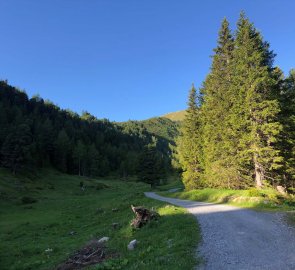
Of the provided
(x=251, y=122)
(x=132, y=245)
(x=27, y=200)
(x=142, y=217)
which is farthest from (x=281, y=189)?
(x=27, y=200)

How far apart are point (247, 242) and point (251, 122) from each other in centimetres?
2005

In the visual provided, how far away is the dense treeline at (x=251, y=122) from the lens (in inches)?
1145

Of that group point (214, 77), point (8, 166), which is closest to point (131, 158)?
point (8, 166)

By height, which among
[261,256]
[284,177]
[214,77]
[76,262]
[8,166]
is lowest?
[76,262]

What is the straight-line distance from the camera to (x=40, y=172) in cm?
9500

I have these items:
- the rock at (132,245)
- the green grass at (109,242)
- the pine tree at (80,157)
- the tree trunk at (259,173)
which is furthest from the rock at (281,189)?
the pine tree at (80,157)

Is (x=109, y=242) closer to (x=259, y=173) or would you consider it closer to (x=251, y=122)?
(x=259, y=173)

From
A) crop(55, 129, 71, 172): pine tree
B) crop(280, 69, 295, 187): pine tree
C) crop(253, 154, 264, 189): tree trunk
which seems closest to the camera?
crop(253, 154, 264, 189): tree trunk

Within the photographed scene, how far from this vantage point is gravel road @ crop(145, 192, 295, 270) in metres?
10.0

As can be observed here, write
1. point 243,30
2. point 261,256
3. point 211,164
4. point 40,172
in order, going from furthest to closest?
point 40,172, point 211,164, point 243,30, point 261,256

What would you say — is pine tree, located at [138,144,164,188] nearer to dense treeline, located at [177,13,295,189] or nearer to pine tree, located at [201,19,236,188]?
pine tree, located at [201,19,236,188]

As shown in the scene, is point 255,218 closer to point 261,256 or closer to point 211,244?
point 211,244

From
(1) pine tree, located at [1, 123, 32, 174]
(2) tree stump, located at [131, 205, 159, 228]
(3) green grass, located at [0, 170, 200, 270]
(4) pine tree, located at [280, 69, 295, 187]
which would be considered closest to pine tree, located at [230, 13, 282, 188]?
(4) pine tree, located at [280, 69, 295, 187]

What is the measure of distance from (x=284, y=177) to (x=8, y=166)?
7489cm
